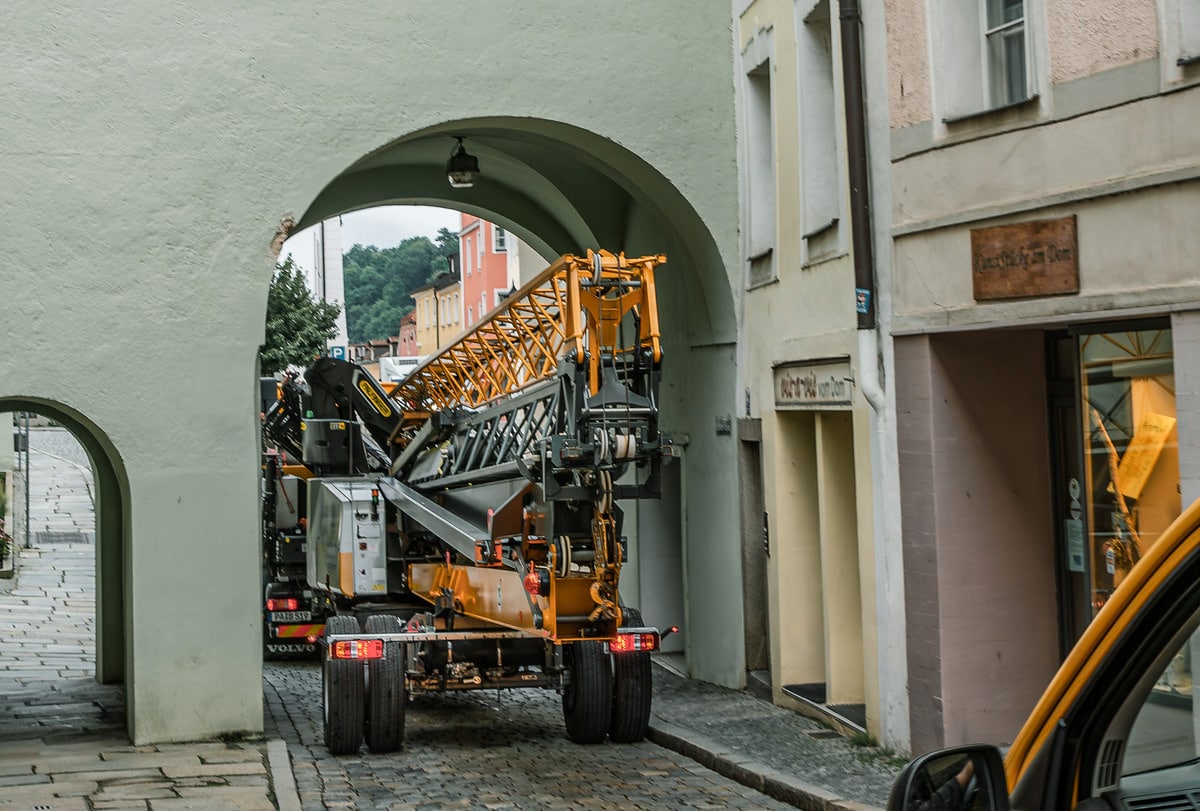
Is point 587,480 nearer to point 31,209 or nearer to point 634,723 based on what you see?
point 634,723

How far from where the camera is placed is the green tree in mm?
44750

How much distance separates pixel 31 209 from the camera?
13.0 metres

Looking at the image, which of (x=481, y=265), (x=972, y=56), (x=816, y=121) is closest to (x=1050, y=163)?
(x=972, y=56)

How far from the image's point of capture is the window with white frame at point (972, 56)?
10.6 m

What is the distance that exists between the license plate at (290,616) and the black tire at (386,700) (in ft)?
19.5

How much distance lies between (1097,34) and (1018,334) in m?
2.41

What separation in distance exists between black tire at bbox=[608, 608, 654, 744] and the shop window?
391 centimetres

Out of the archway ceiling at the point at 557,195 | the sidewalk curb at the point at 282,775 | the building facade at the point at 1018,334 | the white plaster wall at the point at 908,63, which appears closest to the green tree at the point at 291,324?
the archway ceiling at the point at 557,195

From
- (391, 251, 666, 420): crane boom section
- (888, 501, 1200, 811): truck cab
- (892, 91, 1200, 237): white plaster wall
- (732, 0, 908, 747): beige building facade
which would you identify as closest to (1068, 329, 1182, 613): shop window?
(892, 91, 1200, 237): white plaster wall

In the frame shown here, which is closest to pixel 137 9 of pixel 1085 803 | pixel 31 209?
pixel 31 209

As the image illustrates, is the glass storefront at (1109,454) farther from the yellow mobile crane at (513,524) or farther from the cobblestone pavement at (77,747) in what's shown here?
the cobblestone pavement at (77,747)

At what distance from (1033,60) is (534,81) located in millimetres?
5624

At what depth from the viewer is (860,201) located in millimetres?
11547

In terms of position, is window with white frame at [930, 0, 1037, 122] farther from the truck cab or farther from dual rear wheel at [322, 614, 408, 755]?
the truck cab
